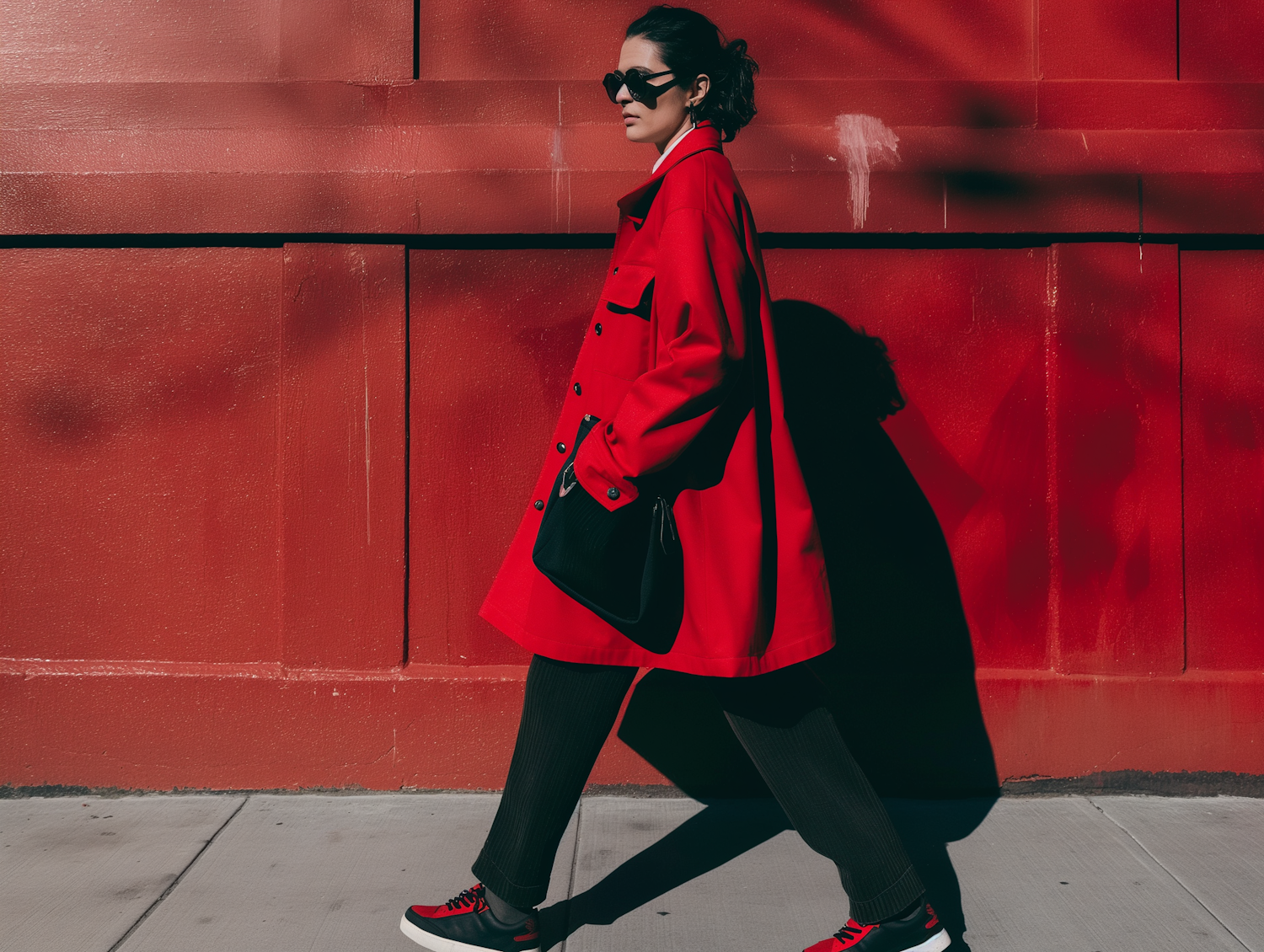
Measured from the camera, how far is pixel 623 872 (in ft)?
9.21

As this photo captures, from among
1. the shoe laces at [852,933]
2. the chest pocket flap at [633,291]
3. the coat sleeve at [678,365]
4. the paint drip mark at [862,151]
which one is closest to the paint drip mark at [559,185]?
the paint drip mark at [862,151]

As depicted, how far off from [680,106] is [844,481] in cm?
145

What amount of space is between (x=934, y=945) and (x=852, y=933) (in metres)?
0.17

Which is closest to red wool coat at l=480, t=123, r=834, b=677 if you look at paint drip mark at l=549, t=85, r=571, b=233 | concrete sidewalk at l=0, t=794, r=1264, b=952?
concrete sidewalk at l=0, t=794, r=1264, b=952

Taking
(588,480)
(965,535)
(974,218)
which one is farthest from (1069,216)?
(588,480)

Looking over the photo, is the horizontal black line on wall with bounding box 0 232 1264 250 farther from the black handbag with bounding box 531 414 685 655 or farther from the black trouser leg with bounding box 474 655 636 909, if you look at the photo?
the black trouser leg with bounding box 474 655 636 909

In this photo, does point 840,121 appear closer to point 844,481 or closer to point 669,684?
point 844,481

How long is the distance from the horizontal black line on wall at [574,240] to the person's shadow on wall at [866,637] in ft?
0.81

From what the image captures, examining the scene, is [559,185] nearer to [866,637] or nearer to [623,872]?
[866,637]

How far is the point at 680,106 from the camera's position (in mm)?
2281

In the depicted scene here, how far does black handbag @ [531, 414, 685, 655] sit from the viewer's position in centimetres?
206

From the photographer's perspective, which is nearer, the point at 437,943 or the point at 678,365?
the point at 678,365

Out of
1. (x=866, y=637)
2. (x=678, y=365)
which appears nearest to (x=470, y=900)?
(x=678, y=365)

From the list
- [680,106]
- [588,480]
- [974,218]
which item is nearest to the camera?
[588,480]
